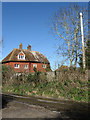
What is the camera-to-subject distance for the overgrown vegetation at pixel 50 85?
10141 millimetres

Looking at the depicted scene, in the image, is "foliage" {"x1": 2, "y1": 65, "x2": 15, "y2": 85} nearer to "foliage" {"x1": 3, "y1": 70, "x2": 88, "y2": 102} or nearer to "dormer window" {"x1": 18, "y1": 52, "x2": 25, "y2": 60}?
"foliage" {"x1": 3, "y1": 70, "x2": 88, "y2": 102}

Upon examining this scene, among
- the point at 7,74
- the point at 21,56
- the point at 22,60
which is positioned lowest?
the point at 7,74

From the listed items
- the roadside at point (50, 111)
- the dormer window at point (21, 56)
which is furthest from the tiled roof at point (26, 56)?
the roadside at point (50, 111)

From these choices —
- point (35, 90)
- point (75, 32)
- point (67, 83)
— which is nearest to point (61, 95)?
point (67, 83)

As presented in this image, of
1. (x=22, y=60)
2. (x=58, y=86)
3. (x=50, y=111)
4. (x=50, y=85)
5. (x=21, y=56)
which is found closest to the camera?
(x=50, y=111)

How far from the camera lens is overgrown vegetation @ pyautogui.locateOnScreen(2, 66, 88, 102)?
10.1 metres

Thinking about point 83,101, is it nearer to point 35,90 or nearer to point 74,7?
point 35,90

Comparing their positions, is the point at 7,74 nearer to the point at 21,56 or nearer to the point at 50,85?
the point at 50,85

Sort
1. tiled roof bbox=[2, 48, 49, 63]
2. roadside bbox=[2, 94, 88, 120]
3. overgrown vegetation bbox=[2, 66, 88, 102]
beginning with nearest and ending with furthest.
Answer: roadside bbox=[2, 94, 88, 120] < overgrown vegetation bbox=[2, 66, 88, 102] < tiled roof bbox=[2, 48, 49, 63]

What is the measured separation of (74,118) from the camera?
5625 mm

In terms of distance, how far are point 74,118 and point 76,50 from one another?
14130mm

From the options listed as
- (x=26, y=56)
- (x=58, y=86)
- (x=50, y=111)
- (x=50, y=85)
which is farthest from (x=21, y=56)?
(x=50, y=111)

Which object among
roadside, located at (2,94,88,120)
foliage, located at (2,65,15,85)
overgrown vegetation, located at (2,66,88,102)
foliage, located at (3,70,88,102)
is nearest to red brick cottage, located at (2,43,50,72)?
foliage, located at (2,65,15,85)

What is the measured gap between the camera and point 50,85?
484 inches
